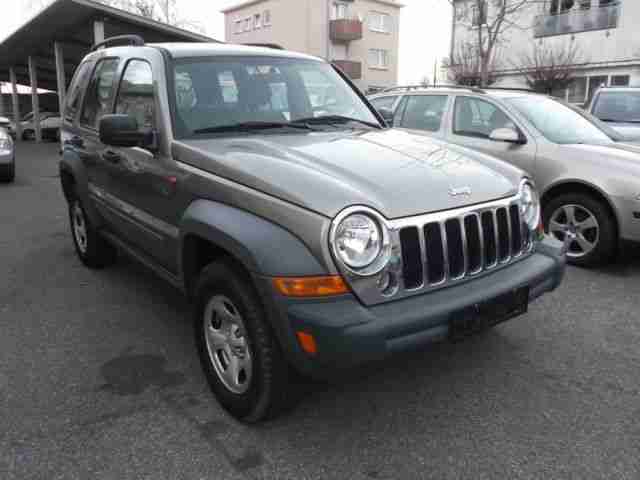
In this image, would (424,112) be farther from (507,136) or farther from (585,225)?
(585,225)

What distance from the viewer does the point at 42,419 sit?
9.11 feet

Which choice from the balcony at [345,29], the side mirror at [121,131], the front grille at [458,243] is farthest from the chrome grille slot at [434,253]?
the balcony at [345,29]

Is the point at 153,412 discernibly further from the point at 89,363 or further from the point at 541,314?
the point at 541,314

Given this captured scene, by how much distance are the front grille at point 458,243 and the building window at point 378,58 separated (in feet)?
138

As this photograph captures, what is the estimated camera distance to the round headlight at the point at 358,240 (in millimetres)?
2289

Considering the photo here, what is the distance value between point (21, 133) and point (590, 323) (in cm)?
2961

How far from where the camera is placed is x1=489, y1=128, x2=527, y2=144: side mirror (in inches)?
219

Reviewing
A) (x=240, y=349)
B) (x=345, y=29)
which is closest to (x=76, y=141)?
(x=240, y=349)

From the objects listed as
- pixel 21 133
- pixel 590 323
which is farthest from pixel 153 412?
pixel 21 133

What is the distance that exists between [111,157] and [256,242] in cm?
206

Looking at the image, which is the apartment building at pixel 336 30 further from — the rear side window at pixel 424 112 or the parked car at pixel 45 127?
the rear side window at pixel 424 112

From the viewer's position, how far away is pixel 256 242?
93.5 inches

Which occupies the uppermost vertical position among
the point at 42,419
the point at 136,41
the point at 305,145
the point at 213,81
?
the point at 136,41

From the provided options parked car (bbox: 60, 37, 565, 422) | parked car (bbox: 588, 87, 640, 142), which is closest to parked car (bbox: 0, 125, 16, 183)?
parked car (bbox: 60, 37, 565, 422)
